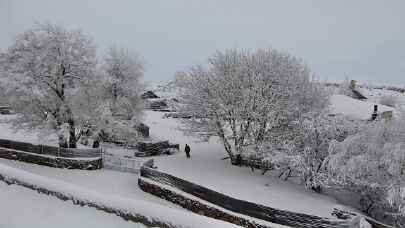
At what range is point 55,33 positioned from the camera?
22.8 metres

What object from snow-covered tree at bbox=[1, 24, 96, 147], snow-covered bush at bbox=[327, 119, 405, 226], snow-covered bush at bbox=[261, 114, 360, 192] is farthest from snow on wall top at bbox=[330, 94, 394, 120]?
snow-covered tree at bbox=[1, 24, 96, 147]

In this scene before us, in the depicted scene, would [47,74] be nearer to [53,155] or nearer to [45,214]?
[53,155]

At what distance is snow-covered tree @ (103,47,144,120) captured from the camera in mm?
28641

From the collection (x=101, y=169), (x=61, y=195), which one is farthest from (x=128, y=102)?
(x=61, y=195)

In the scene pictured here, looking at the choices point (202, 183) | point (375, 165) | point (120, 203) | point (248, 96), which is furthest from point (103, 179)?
point (375, 165)

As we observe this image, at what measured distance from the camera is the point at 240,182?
19.2m

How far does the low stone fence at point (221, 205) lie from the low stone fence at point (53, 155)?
473 cm

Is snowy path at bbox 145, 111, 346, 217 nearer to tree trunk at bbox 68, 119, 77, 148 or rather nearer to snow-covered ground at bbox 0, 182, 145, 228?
tree trunk at bbox 68, 119, 77, 148

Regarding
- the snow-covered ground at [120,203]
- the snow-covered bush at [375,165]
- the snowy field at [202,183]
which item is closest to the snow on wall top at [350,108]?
the snowy field at [202,183]

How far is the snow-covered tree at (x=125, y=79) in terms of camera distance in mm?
28641

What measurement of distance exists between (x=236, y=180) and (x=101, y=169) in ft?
32.1

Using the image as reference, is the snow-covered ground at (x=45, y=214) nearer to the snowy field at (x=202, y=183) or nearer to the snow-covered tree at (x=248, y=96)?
the snowy field at (x=202, y=183)

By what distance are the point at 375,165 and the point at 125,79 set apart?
21.9 metres

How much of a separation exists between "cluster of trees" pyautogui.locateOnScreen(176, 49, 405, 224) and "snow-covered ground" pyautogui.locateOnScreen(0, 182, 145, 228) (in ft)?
39.4
